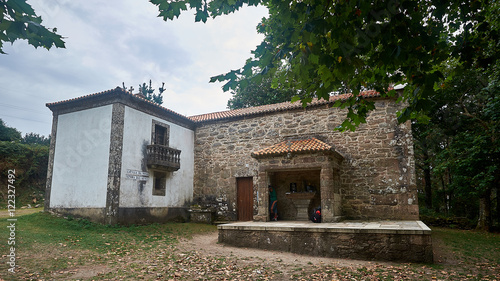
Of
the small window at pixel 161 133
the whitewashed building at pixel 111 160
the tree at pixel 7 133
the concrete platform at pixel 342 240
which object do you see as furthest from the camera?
the tree at pixel 7 133

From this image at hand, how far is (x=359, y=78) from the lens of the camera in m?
3.63

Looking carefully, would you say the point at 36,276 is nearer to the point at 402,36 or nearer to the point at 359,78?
the point at 359,78

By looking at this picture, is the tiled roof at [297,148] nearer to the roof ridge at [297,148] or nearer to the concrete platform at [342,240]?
the roof ridge at [297,148]

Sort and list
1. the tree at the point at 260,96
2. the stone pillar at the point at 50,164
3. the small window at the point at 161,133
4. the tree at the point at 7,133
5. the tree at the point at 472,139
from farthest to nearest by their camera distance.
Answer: the tree at the point at 260,96
the tree at the point at 7,133
the small window at the point at 161,133
the stone pillar at the point at 50,164
the tree at the point at 472,139

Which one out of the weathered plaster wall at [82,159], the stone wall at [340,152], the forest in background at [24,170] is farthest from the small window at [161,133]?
the forest in background at [24,170]

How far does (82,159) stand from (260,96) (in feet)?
39.9

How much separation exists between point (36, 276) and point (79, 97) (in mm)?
7873

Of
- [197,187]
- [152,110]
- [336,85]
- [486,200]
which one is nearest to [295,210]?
[197,187]

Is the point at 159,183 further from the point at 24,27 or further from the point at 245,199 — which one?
the point at 24,27

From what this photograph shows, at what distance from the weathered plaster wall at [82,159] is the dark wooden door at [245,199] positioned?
5.35 meters

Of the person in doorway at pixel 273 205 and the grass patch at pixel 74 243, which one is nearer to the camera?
the grass patch at pixel 74 243

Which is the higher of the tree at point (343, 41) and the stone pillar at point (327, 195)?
the tree at point (343, 41)

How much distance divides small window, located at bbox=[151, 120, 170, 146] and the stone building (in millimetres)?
43

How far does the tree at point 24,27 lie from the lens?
2434 mm
